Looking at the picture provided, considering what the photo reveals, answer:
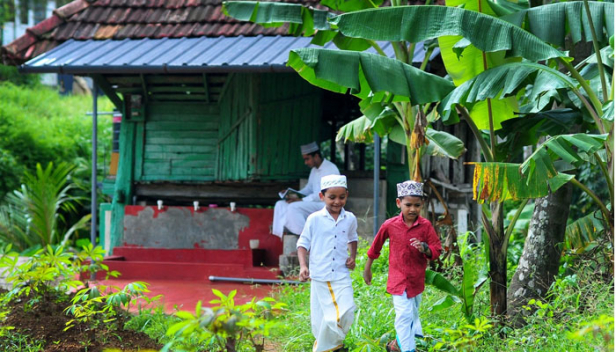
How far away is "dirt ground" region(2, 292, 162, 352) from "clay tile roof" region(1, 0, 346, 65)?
5319mm

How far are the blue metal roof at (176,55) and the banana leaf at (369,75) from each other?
3.37 m

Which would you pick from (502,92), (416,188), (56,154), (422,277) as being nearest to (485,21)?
(502,92)

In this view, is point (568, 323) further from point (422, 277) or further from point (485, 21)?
point (485, 21)

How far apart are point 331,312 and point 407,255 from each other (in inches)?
27.4

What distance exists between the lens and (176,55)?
10250 mm

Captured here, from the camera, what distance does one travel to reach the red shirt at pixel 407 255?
18.7 ft

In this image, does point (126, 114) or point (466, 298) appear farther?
point (126, 114)

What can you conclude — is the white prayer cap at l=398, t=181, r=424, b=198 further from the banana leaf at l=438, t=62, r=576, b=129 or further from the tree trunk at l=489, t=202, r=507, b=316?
the tree trunk at l=489, t=202, r=507, b=316

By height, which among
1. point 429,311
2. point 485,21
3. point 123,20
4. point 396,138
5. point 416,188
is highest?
point 123,20

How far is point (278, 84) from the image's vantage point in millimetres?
11125

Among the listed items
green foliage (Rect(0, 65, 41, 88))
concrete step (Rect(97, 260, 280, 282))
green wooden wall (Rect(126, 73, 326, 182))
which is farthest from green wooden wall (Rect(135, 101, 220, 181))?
green foliage (Rect(0, 65, 41, 88))

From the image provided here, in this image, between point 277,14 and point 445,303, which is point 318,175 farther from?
point 445,303

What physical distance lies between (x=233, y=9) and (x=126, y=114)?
5.84m

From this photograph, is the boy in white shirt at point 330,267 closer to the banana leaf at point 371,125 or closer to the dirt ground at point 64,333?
the dirt ground at point 64,333
